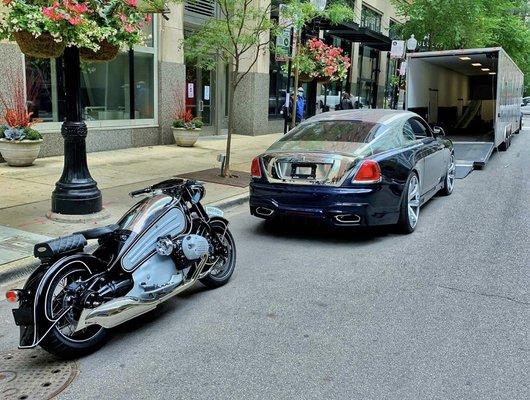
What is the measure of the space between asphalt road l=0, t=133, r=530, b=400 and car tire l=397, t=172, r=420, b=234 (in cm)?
22

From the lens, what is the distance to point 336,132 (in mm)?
7465

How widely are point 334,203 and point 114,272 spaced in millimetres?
3071

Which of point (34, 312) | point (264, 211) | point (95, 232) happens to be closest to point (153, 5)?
point (264, 211)

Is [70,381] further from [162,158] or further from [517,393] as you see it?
[162,158]

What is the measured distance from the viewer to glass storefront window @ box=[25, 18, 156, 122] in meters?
12.3

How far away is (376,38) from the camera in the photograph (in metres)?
26.8

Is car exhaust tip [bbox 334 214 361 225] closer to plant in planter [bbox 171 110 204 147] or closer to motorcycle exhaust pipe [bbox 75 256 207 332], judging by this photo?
motorcycle exhaust pipe [bbox 75 256 207 332]

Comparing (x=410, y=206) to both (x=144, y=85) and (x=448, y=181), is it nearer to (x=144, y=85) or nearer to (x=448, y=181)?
(x=448, y=181)

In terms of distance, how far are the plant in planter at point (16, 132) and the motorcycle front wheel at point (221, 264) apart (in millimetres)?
7052

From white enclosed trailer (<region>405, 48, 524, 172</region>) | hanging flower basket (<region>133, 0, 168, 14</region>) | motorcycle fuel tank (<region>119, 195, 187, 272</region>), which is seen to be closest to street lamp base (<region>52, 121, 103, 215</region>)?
hanging flower basket (<region>133, 0, 168, 14</region>)

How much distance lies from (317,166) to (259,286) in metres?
1.91

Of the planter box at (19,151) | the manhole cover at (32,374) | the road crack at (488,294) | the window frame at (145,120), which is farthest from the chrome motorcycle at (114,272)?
the window frame at (145,120)

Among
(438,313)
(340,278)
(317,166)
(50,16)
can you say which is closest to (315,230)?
(317,166)

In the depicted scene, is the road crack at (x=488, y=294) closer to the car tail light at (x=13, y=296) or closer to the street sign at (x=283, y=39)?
the car tail light at (x=13, y=296)
